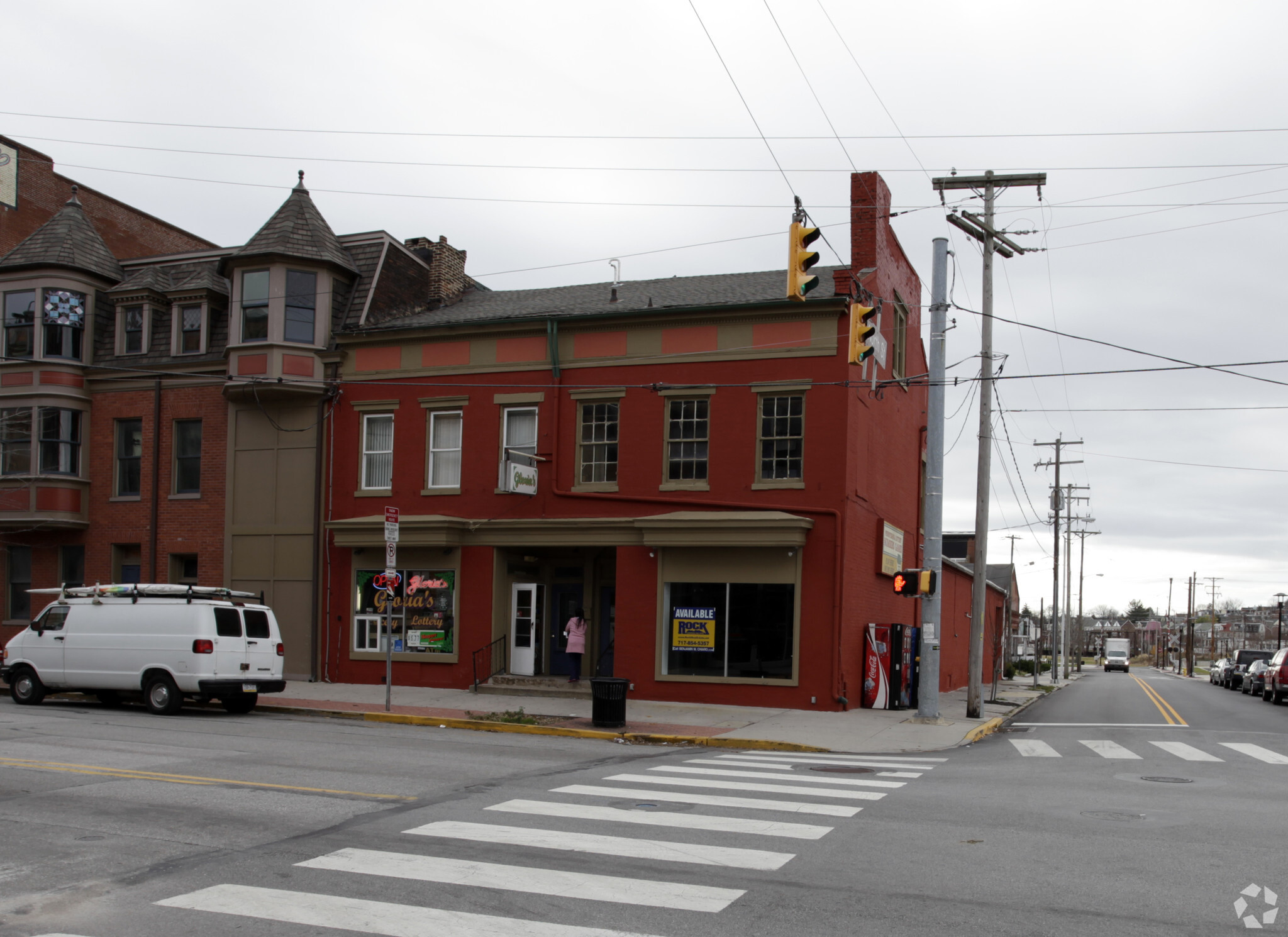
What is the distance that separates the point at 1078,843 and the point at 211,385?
76.2 feet

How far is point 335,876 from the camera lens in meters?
7.34

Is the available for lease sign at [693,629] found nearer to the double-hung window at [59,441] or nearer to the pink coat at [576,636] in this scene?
the pink coat at [576,636]

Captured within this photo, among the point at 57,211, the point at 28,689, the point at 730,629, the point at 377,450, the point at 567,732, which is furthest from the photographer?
the point at 57,211

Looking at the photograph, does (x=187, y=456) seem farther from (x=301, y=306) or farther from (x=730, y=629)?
(x=730, y=629)

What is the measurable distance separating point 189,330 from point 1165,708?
27.4 m

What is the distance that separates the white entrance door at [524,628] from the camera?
24.2 m

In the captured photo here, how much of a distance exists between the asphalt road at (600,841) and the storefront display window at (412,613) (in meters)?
9.11

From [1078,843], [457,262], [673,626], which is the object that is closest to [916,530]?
[673,626]

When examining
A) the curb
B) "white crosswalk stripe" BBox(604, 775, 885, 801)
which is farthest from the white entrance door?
"white crosswalk stripe" BBox(604, 775, 885, 801)

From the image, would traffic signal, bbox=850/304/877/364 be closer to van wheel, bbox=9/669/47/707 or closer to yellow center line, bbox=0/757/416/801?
yellow center line, bbox=0/757/416/801

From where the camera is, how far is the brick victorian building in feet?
71.2

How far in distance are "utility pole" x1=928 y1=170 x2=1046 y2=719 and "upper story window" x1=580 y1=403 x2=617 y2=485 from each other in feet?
24.7

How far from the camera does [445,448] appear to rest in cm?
2481

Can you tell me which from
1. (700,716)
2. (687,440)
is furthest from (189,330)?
(700,716)
